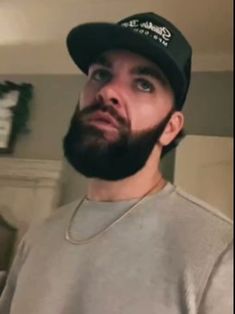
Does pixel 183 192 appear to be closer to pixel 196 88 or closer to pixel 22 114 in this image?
pixel 196 88

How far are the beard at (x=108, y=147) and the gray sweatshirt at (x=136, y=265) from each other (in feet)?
0.18

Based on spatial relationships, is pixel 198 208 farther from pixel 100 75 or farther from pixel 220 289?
pixel 100 75

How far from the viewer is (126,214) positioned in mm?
770

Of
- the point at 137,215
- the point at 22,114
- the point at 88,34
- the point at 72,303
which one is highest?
the point at 88,34

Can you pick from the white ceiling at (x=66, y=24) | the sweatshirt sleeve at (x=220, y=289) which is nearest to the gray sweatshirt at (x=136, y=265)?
the sweatshirt sleeve at (x=220, y=289)

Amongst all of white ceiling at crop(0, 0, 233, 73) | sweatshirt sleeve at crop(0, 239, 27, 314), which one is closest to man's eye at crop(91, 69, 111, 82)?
white ceiling at crop(0, 0, 233, 73)

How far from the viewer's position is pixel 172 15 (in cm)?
89

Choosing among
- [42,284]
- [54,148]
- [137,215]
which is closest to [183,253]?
[137,215]

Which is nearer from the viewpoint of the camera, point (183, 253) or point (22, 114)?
point (183, 253)

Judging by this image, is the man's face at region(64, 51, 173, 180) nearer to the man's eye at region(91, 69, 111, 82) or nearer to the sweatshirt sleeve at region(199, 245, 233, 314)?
the man's eye at region(91, 69, 111, 82)

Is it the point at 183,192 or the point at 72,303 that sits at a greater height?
the point at 183,192

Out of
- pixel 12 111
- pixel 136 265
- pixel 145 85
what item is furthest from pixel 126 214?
pixel 12 111

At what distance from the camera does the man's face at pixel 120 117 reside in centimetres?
75

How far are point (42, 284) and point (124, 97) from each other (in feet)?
0.99
